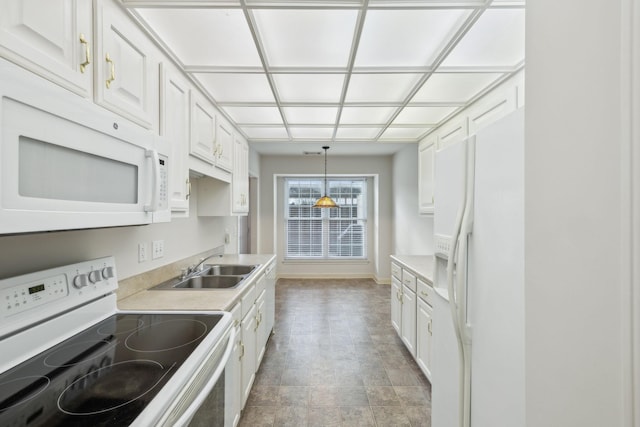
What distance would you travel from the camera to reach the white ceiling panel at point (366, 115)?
111 inches

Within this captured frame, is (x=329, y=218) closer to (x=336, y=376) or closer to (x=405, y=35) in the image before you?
(x=336, y=376)

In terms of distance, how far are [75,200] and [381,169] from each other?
536 centimetres

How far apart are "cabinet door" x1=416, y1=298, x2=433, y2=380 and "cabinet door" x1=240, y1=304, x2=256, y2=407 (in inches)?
52.6

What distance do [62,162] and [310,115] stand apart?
2.45m

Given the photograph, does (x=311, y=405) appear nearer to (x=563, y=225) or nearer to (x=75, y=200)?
(x=75, y=200)

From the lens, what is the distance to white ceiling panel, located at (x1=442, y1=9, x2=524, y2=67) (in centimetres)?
151

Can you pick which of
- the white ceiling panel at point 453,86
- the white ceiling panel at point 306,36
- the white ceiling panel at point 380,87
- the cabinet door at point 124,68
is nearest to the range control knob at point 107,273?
the cabinet door at point 124,68

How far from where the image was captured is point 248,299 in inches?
78.7

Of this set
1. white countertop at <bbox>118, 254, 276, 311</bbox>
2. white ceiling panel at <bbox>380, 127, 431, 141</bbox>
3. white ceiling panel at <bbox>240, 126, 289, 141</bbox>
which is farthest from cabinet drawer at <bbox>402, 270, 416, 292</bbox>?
white ceiling panel at <bbox>240, 126, 289, 141</bbox>

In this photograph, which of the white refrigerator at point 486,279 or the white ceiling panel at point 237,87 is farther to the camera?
the white ceiling panel at point 237,87

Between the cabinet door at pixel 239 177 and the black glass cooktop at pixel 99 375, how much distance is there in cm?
185

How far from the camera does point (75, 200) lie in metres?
0.85

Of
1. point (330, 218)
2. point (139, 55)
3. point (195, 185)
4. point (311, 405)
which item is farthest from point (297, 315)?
point (139, 55)

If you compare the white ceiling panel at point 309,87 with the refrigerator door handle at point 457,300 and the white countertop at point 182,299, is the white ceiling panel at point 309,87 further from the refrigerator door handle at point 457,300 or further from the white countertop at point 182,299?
the white countertop at point 182,299
